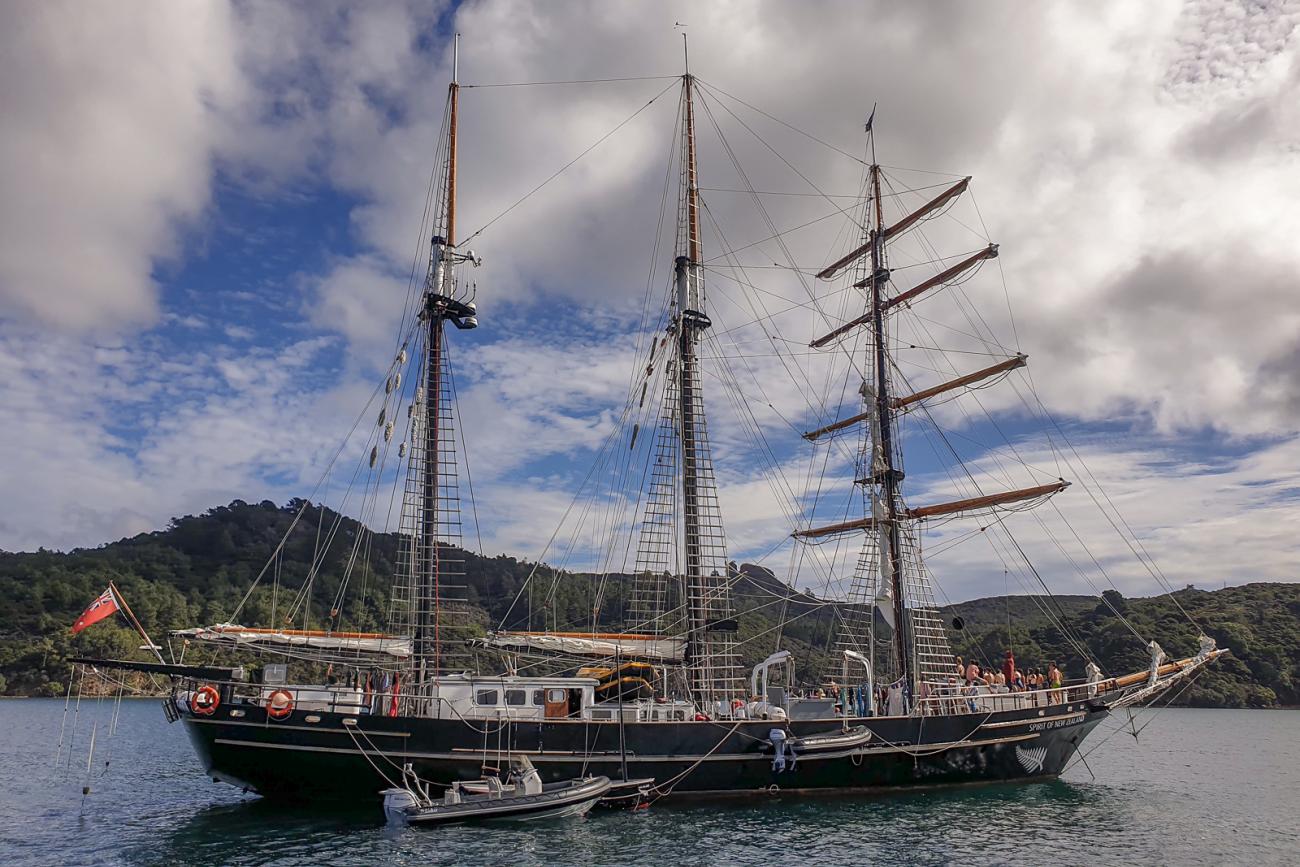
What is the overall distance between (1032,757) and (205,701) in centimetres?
3151

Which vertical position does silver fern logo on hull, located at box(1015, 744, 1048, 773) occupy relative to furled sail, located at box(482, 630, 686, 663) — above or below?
below

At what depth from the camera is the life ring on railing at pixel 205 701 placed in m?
26.3

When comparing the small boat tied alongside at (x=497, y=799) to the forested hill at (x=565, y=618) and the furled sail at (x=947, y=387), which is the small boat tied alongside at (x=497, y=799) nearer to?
the furled sail at (x=947, y=387)

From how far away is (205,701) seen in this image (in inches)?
1040

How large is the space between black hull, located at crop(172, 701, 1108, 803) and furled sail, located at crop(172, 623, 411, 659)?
9.83 feet

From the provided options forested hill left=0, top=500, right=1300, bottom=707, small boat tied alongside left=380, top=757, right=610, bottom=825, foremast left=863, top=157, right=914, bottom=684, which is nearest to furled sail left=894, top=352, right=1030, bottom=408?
foremast left=863, top=157, right=914, bottom=684

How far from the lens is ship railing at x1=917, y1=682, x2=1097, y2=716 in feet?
108

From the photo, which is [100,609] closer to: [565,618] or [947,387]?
[947,387]

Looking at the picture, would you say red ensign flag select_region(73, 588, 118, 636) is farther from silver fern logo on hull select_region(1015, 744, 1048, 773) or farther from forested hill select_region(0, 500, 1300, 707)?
forested hill select_region(0, 500, 1300, 707)

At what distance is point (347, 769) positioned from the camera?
26.6m

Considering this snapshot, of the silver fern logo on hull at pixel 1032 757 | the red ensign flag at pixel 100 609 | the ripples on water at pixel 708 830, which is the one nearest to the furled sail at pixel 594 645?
the ripples on water at pixel 708 830

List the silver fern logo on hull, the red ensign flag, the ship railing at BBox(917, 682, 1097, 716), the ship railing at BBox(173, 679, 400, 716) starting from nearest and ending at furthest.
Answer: the red ensign flag
the ship railing at BBox(173, 679, 400, 716)
the ship railing at BBox(917, 682, 1097, 716)
the silver fern logo on hull

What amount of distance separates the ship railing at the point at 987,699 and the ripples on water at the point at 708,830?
10.5 ft

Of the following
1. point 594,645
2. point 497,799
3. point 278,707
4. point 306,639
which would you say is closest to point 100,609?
point 306,639
